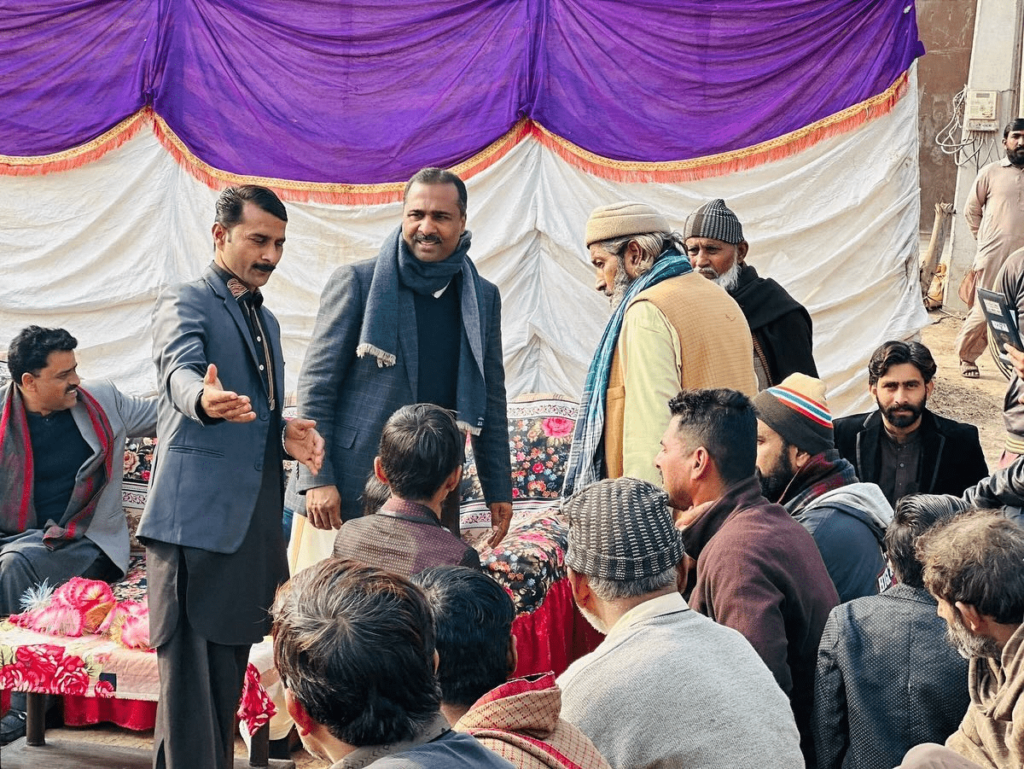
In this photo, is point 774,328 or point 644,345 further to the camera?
Result: point 774,328

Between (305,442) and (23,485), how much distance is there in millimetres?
2082

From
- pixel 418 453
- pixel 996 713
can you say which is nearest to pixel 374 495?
pixel 418 453

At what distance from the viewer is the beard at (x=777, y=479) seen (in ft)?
12.1

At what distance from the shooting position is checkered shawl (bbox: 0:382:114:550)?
5027mm

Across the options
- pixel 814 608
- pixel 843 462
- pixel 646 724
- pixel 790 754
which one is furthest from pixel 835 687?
pixel 843 462

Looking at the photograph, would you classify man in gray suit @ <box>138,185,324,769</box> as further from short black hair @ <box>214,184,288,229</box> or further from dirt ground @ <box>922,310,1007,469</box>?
dirt ground @ <box>922,310,1007,469</box>

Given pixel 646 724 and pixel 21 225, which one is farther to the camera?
pixel 21 225

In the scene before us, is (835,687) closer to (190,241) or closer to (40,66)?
(190,241)

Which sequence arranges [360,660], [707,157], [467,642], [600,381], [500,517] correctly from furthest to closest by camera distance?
[707,157] → [500,517] → [600,381] → [467,642] → [360,660]

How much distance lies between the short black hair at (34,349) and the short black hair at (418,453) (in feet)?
7.30

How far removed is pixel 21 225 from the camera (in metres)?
8.57

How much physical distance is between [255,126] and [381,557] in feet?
17.8

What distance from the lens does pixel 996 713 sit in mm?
2473

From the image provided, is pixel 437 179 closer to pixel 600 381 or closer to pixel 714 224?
pixel 600 381
